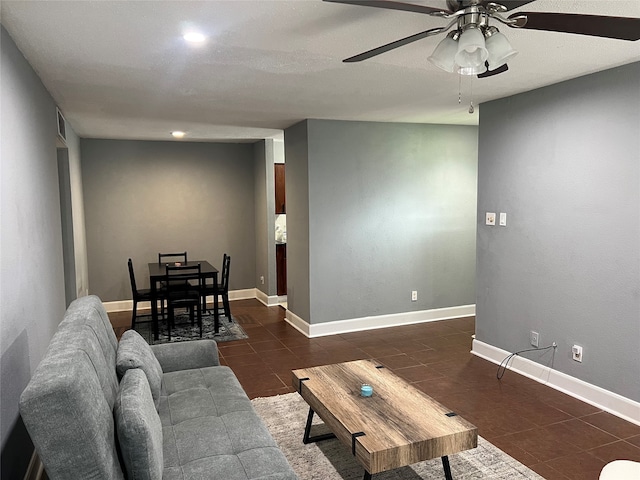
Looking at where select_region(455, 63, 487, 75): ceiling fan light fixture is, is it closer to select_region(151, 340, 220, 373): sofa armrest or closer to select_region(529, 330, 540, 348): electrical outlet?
select_region(151, 340, 220, 373): sofa armrest

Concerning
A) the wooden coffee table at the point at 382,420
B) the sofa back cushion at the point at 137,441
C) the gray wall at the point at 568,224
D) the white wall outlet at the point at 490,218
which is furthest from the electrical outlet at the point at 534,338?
the sofa back cushion at the point at 137,441

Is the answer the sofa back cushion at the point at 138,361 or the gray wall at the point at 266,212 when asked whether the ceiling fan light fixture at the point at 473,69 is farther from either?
the gray wall at the point at 266,212

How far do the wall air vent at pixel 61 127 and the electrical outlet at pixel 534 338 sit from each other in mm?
4549

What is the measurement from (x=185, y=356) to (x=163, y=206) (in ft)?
14.2

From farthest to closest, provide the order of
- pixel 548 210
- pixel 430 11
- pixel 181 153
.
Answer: pixel 181 153
pixel 548 210
pixel 430 11

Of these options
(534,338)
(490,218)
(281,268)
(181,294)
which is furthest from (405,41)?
(281,268)

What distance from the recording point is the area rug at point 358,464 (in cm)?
258

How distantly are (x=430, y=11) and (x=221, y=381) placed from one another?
2241 millimetres

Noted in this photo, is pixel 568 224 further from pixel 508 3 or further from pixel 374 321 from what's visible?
pixel 374 321

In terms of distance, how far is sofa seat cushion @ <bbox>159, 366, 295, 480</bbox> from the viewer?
6.15ft

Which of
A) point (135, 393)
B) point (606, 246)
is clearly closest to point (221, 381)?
point (135, 393)

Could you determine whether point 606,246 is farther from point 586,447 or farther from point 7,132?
point 7,132

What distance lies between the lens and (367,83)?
354 centimetres

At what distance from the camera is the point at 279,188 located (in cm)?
702
